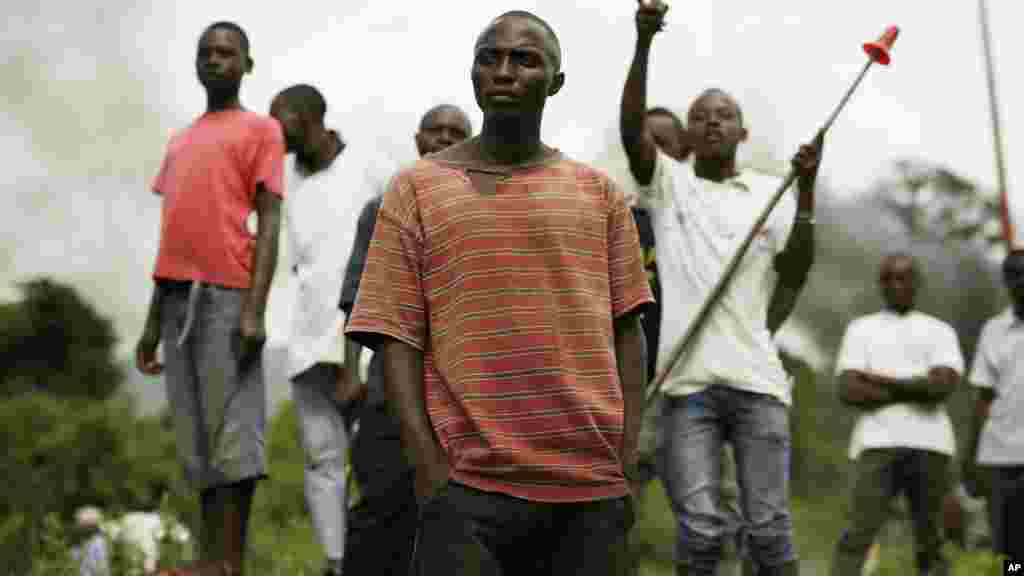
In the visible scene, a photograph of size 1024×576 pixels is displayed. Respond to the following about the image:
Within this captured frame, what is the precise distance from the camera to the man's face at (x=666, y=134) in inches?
309

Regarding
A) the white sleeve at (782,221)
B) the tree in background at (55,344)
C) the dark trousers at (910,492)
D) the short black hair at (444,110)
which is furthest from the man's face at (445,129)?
the tree in background at (55,344)

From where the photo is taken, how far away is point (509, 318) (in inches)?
147

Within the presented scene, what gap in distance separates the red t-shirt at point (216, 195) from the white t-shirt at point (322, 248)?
0.86m

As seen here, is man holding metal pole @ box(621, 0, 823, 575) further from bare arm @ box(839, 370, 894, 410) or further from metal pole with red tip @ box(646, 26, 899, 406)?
bare arm @ box(839, 370, 894, 410)

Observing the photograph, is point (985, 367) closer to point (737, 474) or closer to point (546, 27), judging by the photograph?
point (737, 474)

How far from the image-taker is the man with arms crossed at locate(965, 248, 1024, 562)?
806cm

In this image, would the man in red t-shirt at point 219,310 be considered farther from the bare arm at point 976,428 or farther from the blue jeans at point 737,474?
the bare arm at point 976,428

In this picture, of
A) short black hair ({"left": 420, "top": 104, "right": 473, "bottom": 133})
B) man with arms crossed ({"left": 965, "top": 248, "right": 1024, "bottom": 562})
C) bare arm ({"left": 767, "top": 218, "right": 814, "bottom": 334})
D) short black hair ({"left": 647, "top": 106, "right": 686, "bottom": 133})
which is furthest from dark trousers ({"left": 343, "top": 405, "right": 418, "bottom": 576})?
man with arms crossed ({"left": 965, "top": 248, "right": 1024, "bottom": 562})

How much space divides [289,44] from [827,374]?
10.1 meters

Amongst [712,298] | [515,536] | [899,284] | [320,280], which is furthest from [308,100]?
[515,536]

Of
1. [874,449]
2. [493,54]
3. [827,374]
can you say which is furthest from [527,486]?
[827,374]

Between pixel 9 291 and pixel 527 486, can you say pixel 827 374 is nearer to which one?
pixel 9 291

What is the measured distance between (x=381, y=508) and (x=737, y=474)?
1.34 m

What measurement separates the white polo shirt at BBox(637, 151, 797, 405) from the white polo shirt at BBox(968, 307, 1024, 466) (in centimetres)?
220
